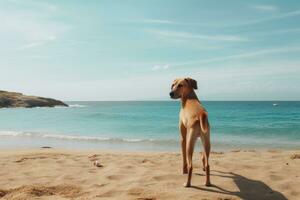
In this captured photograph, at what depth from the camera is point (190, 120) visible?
7.07m

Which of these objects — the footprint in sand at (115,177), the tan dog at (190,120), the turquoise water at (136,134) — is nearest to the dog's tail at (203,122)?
the tan dog at (190,120)

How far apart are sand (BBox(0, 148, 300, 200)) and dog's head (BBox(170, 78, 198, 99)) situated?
1663mm

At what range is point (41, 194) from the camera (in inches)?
254

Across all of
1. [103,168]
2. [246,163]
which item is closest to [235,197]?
[246,163]

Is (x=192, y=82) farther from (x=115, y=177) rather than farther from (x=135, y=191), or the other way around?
(x=135, y=191)

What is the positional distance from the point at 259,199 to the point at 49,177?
4176 millimetres

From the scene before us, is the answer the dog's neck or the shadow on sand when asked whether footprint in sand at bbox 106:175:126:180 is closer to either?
the shadow on sand

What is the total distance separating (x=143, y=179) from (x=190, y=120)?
1.51 meters

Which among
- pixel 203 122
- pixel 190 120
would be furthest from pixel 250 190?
pixel 190 120

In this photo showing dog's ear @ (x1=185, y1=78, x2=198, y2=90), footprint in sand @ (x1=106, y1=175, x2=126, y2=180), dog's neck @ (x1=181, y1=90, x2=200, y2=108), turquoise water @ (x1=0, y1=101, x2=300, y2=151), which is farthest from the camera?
turquoise water @ (x1=0, y1=101, x2=300, y2=151)

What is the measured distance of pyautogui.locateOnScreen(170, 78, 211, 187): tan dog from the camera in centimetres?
672

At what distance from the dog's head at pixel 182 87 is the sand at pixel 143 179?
1.66 metres

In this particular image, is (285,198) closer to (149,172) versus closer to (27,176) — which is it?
(149,172)

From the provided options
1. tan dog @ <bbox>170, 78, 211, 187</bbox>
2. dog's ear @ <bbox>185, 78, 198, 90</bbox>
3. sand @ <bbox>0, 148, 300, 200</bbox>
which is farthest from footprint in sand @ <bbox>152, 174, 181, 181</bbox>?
dog's ear @ <bbox>185, 78, 198, 90</bbox>
